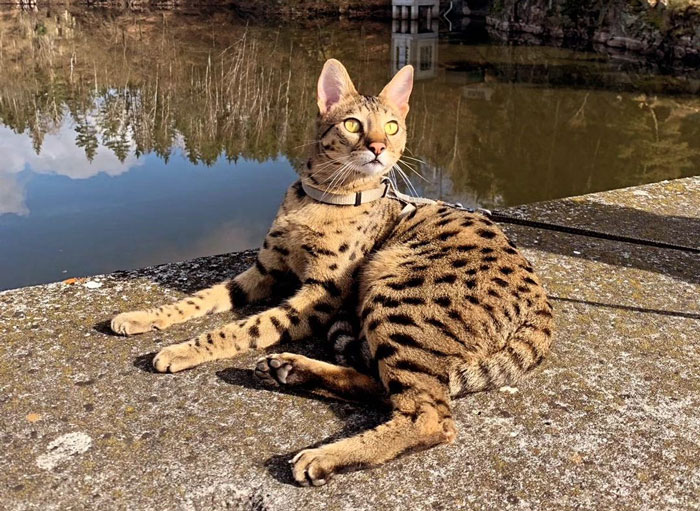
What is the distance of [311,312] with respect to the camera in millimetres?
3057

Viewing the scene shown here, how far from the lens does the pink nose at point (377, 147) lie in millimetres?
3043

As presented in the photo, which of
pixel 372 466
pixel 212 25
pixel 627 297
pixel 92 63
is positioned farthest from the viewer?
pixel 212 25

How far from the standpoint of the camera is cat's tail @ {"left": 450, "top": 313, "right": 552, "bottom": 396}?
2.54 m

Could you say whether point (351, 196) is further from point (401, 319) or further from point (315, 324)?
point (401, 319)

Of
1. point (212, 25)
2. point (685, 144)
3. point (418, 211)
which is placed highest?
point (212, 25)

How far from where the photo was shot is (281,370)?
2.63 meters

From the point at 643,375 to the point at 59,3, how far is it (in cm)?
4636

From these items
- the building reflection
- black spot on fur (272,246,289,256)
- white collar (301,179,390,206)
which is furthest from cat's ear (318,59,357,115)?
the building reflection

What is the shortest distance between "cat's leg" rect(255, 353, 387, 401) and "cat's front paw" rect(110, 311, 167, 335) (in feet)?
2.32

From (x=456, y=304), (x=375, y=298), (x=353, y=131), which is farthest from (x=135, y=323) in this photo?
(x=456, y=304)

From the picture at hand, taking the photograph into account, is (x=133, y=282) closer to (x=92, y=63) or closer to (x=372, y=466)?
(x=372, y=466)

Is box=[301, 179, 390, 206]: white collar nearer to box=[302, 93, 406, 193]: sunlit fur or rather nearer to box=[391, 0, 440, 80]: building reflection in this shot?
box=[302, 93, 406, 193]: sunlit fur

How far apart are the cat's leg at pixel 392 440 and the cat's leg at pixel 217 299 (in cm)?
119

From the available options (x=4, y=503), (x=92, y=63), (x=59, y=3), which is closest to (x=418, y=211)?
(x=4, y=503)
